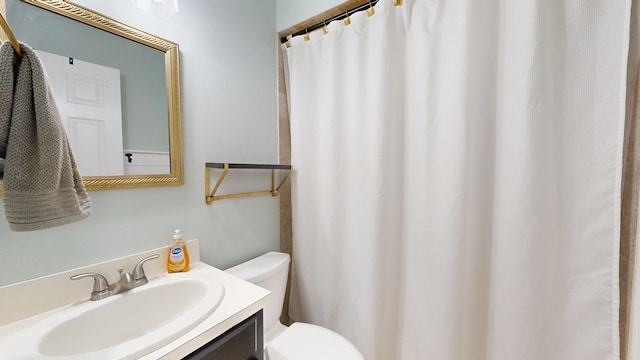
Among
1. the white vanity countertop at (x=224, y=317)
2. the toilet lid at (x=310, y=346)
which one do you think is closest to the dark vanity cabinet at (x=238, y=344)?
the white vanity countertop at (x=224, y=317)

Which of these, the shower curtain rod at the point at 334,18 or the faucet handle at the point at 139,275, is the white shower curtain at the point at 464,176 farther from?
the faucet handle at the point at 139,275

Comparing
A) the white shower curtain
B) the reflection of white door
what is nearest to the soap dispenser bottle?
the reflection of white door

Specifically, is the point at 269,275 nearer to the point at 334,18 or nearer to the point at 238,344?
the point at 238,344

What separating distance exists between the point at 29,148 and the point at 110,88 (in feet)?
1.50

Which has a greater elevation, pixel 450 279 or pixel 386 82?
pixel 386 82

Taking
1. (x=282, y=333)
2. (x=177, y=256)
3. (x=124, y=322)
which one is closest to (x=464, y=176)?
(x=282, y=333)

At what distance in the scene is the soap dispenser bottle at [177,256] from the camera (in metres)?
1.02

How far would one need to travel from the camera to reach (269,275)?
121 centimetres

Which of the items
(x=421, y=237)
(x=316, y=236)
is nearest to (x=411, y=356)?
(x=421, y=237)

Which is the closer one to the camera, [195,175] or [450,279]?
[450,279]

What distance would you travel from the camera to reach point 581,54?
78 cm

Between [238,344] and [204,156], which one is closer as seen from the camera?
[238,344]

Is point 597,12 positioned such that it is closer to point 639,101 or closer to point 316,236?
point 639,101

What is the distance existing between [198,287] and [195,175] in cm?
50
